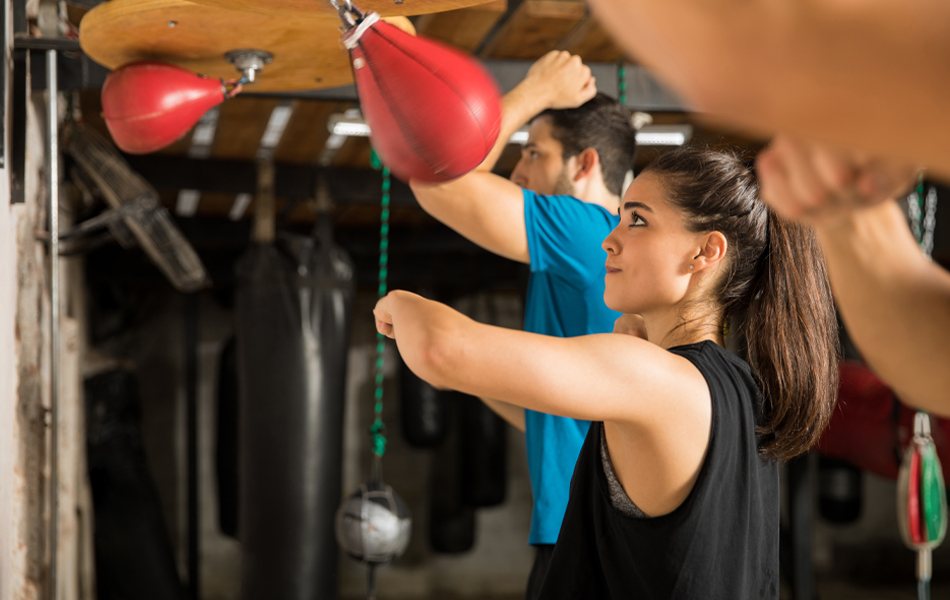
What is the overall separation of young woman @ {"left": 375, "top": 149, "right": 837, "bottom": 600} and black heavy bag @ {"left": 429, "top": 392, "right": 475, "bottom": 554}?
21.6 ft

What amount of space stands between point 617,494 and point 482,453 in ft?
20.7

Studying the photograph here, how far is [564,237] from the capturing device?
2.10 meters

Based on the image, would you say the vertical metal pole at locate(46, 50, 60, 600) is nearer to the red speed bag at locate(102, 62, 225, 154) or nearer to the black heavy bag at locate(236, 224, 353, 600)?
the red speed bag at locate(102, 62, 225, 154)

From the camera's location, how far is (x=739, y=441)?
134 cm

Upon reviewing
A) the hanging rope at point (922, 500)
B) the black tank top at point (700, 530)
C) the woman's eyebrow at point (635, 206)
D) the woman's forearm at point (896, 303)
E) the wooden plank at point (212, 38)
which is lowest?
the hanging rope at point (922, 500)

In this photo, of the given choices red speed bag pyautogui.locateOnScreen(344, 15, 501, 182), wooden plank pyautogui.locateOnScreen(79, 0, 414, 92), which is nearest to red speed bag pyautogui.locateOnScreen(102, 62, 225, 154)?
wooden plank pyautogui.locateOnScreen(79, 0, 414, 92)

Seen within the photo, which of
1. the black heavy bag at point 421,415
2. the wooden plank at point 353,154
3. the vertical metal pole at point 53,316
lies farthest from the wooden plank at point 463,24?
the black heavy bag at point 421,415

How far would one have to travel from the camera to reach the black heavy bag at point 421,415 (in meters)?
7.47

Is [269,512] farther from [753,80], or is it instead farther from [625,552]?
[753,80]

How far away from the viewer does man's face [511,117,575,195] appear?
7.59ft

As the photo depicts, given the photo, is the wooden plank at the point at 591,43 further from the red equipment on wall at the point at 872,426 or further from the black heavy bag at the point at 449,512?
the black heavy bag at the point at 449,512

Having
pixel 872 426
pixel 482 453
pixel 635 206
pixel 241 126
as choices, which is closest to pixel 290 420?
pixel 241 126

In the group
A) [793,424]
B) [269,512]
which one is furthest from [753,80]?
[269,512]

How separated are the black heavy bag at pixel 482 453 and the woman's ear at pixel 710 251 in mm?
6026
